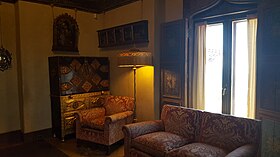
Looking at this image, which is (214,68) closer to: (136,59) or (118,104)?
(136,59)

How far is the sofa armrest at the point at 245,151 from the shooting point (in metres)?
2.12

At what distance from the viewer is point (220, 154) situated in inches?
93.0

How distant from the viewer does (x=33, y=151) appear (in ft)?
12.1

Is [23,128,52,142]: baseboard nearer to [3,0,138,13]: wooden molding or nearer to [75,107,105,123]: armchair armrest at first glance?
[75,107,105,123]: armchair armrest

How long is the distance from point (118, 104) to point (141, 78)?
65cm

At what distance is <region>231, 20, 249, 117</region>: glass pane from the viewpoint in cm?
289

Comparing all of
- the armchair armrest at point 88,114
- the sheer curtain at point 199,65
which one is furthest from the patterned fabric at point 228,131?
the armchair armrest at point 88,114

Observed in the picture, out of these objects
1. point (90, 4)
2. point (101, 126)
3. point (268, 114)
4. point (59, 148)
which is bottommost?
point (59, 148)

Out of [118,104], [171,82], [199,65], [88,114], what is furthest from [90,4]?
[199,65]

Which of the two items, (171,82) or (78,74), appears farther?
(78,74)

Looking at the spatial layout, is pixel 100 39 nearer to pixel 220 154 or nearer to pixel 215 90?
pixel 215 90

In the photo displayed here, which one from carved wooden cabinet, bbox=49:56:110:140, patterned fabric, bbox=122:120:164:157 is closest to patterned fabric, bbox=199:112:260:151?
patterned fabric, bbox=122:120:164:157

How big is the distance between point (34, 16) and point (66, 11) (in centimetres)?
67

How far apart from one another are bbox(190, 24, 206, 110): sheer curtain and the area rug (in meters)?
2.30
